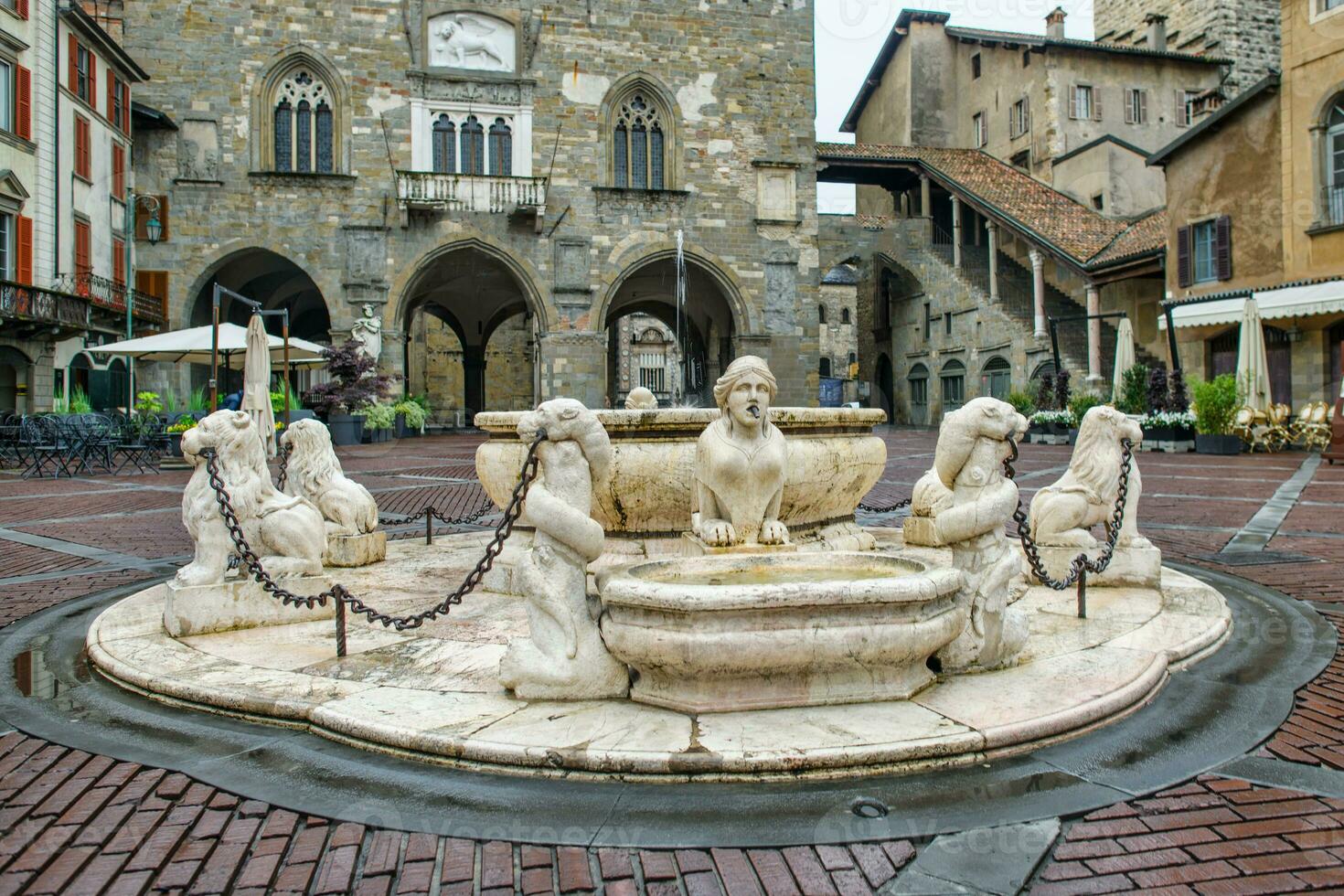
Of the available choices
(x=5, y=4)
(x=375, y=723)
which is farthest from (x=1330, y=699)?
(x=5, y=4)

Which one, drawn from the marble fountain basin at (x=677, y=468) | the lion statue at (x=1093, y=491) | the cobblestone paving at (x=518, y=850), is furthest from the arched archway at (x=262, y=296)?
the cobblestone paving at (x=518, y=850)

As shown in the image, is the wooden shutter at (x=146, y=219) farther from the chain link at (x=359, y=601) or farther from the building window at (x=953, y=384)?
the building window at (x=953, y=384)

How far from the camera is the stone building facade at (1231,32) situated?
Result: 33281 mm

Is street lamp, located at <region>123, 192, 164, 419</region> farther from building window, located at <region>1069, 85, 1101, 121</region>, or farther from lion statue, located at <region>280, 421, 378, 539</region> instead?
building window, located at <region>1069, 85, 1101, 121</region>

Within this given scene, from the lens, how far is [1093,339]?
86.0 feet

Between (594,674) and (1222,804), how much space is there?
1.96 m

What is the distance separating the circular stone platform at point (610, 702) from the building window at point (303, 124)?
22862 millimetres

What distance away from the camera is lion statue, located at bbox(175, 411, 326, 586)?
4.38m

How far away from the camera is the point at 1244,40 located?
33844 mm

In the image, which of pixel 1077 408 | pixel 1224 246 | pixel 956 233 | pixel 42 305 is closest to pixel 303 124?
pixel 42 305

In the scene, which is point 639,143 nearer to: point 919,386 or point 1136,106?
point 919,386

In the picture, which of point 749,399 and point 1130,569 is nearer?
point 749,399

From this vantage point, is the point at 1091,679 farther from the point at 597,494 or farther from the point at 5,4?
the point at 5,4

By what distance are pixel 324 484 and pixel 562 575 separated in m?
3.35
